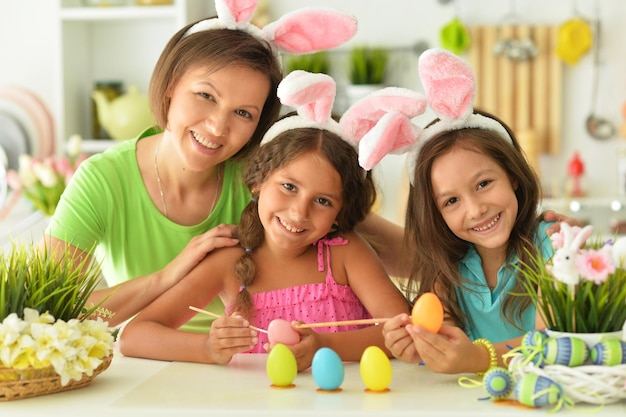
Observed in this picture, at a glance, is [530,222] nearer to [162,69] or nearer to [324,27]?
[324,27]

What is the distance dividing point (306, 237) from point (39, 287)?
0.57 meters

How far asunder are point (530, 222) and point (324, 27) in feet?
1.80

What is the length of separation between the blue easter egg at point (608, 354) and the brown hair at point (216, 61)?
926 mm

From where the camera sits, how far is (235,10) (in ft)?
5.97

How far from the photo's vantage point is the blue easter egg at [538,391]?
1.11m

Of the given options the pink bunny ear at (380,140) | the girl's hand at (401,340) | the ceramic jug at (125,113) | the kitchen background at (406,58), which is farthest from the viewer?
the kitchen background at (406,58)

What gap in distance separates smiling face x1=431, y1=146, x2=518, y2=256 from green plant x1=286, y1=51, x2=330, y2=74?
8.81 ft

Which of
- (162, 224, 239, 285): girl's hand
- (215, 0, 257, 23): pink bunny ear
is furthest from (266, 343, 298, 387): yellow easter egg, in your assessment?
(215, 0, 257, 23): pink bunny ear

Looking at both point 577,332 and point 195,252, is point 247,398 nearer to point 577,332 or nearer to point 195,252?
point 577,332

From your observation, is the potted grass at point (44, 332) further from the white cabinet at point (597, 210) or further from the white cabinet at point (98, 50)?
the white cabinet at point (597, 210)

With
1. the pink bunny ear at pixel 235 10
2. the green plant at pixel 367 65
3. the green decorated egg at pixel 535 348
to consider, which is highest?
the green plant at pixel 367 65

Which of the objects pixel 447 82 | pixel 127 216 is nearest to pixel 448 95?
pixel 447 82

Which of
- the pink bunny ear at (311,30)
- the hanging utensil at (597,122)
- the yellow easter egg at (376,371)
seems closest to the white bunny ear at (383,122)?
the pink bunny ear at (311,30)

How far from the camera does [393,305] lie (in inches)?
65.9
